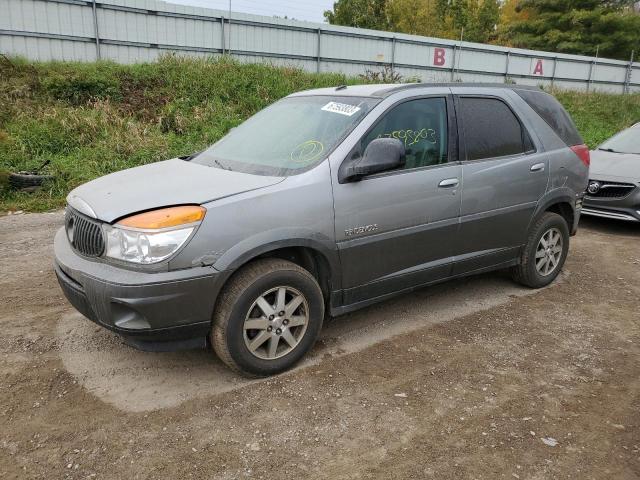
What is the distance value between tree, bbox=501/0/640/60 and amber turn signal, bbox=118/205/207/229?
102 feet

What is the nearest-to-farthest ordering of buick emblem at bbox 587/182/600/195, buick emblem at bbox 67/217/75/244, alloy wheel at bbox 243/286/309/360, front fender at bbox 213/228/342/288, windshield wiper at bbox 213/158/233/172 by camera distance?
front fender at bbox 213/228/342/288 → alloy wheel at bbox 243/286/309/360 → buick emblem at bbox 67/217/75/244 → windshield wiper at bbox 213/158/233/172 → buick emblem at bbox 587/182/600/195

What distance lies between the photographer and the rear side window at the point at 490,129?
4.30 meters

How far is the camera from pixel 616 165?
7.70m

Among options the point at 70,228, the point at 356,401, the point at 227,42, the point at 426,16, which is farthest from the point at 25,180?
the point at 426,16

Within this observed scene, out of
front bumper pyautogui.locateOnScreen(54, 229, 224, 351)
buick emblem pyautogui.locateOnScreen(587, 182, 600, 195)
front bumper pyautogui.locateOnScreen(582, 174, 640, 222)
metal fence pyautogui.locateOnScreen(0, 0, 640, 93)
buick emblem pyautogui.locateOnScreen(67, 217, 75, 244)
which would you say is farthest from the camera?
metal fence pyautogui.locateOnScreen(0, 0, 640, 93)

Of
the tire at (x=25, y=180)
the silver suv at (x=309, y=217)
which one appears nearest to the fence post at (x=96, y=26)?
the tire at (x=25, y=180)

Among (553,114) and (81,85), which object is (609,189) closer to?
(553,114)

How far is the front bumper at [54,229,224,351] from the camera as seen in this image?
2.93 meters

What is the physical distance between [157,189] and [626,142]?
25.7 feet

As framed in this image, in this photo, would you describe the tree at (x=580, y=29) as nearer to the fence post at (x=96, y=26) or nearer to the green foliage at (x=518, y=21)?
the green foliage at (x=518, y=21)

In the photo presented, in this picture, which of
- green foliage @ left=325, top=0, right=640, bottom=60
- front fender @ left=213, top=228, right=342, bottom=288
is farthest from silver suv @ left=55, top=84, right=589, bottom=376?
green foliage @ left=325, top=0, right=640, bottom=60

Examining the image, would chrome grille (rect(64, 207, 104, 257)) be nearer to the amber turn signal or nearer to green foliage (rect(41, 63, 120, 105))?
the amber turn signal

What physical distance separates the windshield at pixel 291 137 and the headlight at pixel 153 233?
74 centimetres

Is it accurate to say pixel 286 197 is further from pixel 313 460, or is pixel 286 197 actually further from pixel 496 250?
pixel 496 250
